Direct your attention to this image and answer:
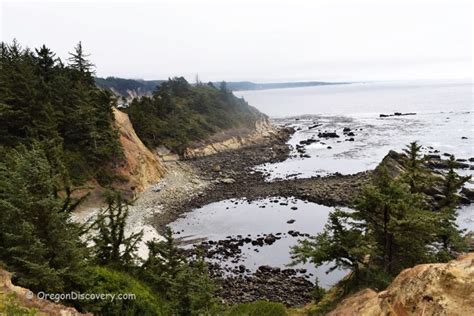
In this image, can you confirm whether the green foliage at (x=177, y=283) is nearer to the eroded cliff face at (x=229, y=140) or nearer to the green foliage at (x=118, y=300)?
the green foliage at (x=118, y=300)

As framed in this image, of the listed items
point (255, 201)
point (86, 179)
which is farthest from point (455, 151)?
point (86, 179)

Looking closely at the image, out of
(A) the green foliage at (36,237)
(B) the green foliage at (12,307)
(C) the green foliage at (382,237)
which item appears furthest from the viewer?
(C) the green foliage at (382,237)

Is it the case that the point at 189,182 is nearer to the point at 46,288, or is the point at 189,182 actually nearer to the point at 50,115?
the point at 50,115

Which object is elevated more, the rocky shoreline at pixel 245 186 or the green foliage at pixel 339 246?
the green foliage at pixel 339 246

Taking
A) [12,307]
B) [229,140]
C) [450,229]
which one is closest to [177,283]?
[12,307]

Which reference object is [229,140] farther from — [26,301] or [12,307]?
[12,307]

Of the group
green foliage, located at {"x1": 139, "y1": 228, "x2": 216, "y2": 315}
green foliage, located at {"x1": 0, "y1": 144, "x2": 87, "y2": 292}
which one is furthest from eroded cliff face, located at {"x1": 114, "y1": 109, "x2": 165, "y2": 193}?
green foliage, located at {"x1": 0, "y1": 144, "x2": 87, "y2": 292}

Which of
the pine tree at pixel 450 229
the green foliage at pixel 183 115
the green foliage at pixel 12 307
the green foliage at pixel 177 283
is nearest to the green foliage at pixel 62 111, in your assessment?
the green foliage at pixel 183 115

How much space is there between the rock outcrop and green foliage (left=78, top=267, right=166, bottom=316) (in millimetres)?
1725

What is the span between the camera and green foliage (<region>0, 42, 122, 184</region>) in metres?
31.9

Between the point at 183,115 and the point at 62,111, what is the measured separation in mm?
35632

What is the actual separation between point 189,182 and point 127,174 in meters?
9.52

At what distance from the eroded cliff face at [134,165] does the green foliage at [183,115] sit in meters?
8.06

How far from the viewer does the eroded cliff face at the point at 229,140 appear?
63.1 m
